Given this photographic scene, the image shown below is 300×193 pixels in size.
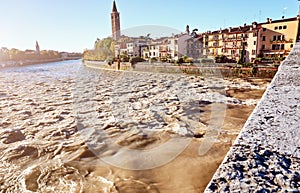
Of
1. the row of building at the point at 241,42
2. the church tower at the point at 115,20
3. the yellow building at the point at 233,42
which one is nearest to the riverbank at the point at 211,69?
the row of building at the point at 241,42

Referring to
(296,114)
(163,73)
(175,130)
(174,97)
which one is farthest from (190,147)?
(163,73)

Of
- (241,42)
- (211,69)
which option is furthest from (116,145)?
(241,42)

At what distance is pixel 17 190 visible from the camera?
3826mm

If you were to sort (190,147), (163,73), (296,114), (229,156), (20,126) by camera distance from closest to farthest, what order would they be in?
(229,156), (296,114), (190,147), (20,126), (163,73)

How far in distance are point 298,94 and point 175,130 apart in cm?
520

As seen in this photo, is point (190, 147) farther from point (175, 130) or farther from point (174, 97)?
point (174, 97)

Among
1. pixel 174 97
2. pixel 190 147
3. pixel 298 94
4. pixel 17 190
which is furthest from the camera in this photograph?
pixel 174 97

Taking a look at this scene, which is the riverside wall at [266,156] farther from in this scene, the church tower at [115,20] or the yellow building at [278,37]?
the church tower at [115,20]

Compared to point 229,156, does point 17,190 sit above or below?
below

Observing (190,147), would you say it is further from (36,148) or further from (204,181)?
(36,148)

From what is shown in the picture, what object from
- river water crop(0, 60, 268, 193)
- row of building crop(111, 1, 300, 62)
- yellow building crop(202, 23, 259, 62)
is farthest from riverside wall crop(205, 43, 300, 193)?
yellow building crop(202, 23, 259, 62)

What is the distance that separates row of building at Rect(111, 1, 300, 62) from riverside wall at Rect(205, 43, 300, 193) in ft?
70.4

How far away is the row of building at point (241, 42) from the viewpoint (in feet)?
72.6

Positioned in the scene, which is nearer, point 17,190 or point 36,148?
point 17,190
